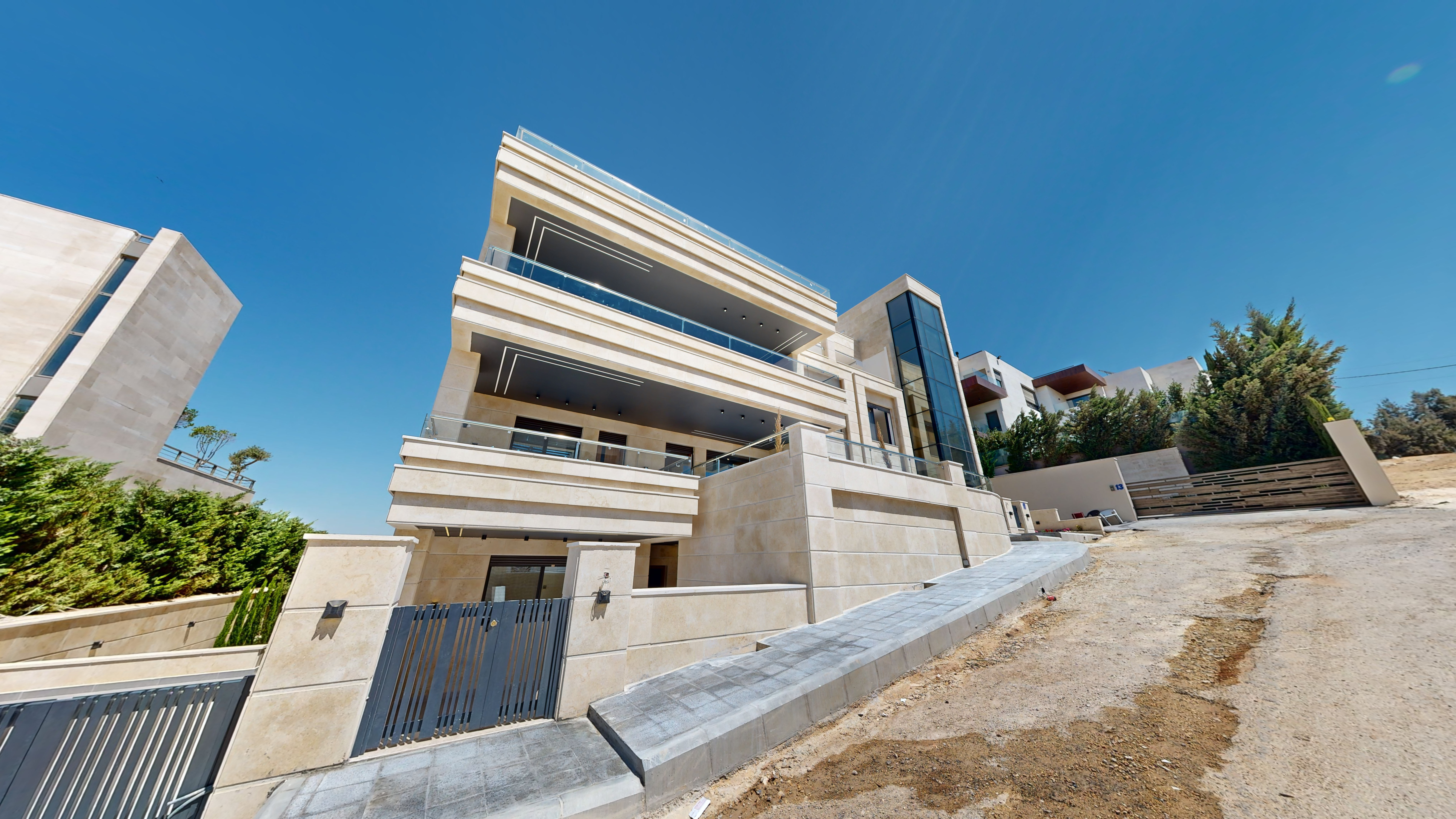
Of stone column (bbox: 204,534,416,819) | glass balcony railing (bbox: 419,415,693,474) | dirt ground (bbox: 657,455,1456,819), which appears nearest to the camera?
dirt ground (bbox: 657,455,1456,819)

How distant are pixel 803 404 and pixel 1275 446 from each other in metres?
25.9

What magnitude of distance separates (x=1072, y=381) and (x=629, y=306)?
1823 inches

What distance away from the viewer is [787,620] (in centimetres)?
972

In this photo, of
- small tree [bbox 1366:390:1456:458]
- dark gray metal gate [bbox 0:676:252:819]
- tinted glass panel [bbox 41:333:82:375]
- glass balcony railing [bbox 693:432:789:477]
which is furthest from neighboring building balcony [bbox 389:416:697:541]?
small tree [bbox 1366:390:1456:458]

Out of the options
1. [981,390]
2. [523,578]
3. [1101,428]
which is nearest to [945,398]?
[1101,428]

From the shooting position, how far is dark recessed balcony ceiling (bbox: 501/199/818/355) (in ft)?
48.9

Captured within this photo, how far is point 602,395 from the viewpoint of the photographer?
15.5 meters

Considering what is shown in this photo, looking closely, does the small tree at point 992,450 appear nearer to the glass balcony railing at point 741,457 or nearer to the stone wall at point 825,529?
the stone wall at point 825,529

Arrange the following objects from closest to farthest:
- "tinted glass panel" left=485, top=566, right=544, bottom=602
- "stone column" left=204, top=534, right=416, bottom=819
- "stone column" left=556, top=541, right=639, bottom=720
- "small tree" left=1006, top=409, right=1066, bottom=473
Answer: "stone column" left=204, top=534, right=416, bottom=819 < "stone column" left=556, top=541, right=639, bottom=720 < "tinted glass panel" left=485, top=566, right=544, bottom=602 < "small tree" left=1006, top=409, right=1066, bottom=473

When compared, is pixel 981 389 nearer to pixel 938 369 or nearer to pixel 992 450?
pixel 992 450

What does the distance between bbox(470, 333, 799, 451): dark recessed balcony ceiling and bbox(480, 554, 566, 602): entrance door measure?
517cm

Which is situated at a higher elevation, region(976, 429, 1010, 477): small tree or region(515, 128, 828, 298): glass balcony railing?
region(515, 128, 828, 298): glass balcony railing

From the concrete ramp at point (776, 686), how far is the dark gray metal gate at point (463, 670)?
107 cm

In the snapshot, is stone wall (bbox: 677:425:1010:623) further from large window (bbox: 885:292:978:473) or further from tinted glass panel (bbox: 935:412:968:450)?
tinted glass panel (bbox: 935:412:968:450)
